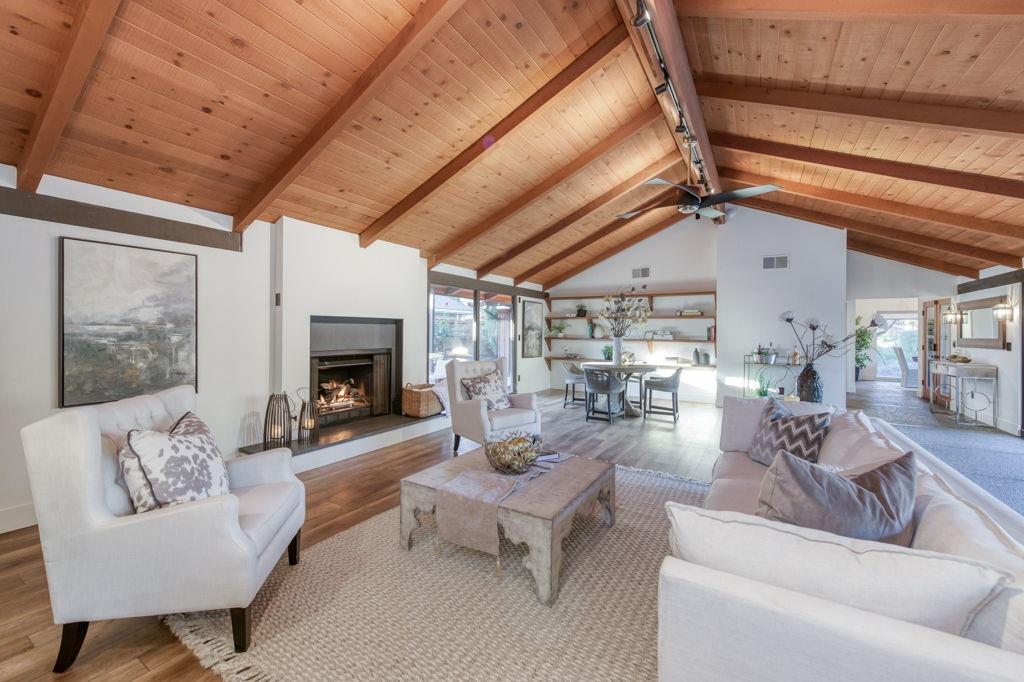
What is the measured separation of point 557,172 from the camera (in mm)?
4836

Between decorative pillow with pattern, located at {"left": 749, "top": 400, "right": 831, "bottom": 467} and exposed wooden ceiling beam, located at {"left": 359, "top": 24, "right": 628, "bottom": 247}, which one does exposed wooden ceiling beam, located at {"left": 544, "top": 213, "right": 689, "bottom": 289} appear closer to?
exposed wooden ceiling beam, located at {"left": 359, "top": 24, "right": 628, "bottom": 247}

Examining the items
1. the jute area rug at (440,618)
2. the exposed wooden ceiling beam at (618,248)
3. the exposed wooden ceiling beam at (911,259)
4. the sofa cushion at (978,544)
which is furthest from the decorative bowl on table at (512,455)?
the exposed wooden ceiling beam at (911,259)

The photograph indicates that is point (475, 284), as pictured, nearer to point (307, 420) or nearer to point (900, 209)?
point (307, 420)

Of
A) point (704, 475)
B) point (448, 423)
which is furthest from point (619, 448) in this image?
point (448, 423)

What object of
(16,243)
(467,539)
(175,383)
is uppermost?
(16,243)

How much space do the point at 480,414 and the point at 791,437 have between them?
2516 millimetres

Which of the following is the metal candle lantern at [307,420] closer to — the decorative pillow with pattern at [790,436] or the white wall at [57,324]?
the white wall at [57,324]

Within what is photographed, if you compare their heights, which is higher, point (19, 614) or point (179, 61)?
point (179, 61)

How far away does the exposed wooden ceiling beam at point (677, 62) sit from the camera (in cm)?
250

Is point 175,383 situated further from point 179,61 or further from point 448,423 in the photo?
point 448,423

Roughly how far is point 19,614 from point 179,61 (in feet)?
9.50

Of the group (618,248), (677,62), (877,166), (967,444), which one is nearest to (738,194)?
(877,166)

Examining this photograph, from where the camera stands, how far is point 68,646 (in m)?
1.66

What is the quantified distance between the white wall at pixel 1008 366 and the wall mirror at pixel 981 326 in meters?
0.09
